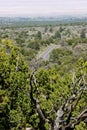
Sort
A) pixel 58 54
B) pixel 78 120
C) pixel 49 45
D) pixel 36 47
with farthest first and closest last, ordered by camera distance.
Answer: pixel 49 45 → pixel 36 47 → pixel 58 54 → pixel 78 120

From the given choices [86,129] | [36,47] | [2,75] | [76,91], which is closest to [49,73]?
[2,75]

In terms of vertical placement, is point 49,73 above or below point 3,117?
above

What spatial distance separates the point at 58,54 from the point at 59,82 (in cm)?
11314

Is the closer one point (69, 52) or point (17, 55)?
point (17, 55)

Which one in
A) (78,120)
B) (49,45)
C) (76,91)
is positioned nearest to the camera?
(78,120)

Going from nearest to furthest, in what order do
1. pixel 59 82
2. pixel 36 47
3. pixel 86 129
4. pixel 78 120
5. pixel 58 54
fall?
1. pixel 78 120
2. pixel 86 129
3. pixel 59 82
4. pixel 58 54
5. pixel 36 47

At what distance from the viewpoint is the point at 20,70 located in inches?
1126

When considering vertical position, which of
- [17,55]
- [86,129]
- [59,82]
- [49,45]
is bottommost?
[49,45]

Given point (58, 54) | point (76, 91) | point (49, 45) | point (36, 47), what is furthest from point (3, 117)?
point (49, 45)

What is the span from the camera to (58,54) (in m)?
141

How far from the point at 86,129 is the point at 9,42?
9619 millimetres

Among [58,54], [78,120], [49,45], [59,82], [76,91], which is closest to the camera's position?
[78,120]

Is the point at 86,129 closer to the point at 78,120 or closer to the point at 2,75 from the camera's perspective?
the point at 2,75

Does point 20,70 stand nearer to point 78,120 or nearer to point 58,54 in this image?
point 78,120
